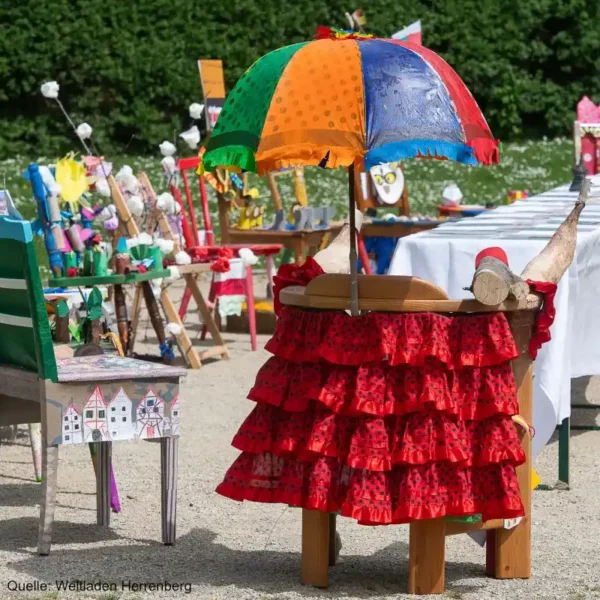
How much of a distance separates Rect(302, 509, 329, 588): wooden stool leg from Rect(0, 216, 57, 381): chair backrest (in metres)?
0.86

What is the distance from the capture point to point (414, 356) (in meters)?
3.57

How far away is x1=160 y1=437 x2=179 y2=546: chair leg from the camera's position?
4172 mm

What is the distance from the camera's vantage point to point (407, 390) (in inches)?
141

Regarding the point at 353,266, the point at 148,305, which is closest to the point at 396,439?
the point at 353,266

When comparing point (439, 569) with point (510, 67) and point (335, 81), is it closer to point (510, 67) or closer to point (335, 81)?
point (335, 81)

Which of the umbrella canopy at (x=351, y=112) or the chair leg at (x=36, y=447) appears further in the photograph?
the chair leg at (x=36, y=447)

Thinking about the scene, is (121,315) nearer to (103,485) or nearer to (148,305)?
(148,305)

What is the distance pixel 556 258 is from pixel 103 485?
1.66 m

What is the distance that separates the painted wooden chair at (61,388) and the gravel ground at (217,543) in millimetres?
185

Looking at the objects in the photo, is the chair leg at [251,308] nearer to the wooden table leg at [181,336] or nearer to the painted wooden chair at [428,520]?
the wooden table leg at [181,336]

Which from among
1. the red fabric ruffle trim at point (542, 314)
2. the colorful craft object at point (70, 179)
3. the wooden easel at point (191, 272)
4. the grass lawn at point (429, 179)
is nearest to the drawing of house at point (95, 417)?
the red fabric ruffle trim at point (542, 314)

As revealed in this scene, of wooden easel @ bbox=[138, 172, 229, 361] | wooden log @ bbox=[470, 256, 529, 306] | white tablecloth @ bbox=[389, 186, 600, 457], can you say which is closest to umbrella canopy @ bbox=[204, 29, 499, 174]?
wooden log @ bbox=[470, 256, 529, 306]

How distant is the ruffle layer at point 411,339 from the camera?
357cm

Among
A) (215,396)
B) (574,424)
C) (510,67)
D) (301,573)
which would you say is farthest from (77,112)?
(301,573)
